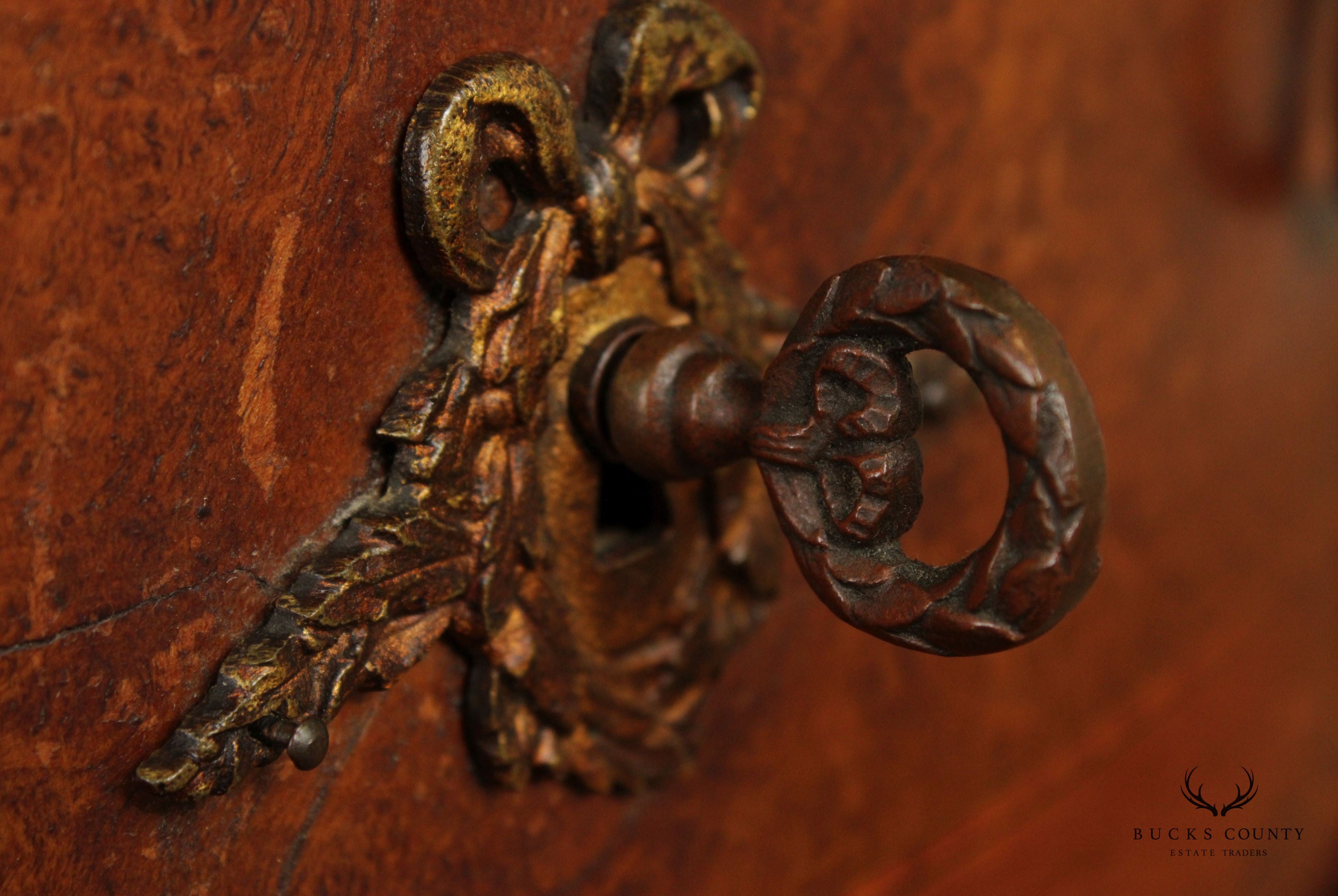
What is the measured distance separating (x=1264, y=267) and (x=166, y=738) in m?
0.99

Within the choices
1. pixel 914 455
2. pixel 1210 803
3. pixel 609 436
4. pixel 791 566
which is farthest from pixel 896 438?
pixel 1210 803

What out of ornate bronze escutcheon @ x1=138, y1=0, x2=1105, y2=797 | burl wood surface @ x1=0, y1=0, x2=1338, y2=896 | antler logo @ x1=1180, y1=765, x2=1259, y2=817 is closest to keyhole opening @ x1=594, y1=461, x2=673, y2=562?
ornate bronze escutcheon @ x1=138, y1=0, x2=1105, y2=797

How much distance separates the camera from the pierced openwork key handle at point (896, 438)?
36cm

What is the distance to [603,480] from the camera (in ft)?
1.81

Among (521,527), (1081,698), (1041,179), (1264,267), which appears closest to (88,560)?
(521,527)

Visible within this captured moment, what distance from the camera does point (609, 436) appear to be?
1.63 feet

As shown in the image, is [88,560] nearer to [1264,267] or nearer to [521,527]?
[521,527]

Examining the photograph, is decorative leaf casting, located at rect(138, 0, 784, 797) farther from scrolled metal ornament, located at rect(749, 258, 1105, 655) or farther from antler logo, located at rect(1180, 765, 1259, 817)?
antler logo, located at rect(1180, 765, 1259, 817)

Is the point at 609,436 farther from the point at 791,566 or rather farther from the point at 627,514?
the point at 791,566

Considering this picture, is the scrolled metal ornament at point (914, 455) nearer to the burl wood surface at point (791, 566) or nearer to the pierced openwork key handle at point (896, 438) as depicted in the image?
the pierced openwork key handle at point (896, 438)

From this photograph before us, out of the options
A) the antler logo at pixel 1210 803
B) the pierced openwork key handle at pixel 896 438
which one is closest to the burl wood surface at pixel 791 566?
the antler logo at pixel 1210 803

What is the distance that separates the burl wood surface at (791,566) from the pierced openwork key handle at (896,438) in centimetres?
12

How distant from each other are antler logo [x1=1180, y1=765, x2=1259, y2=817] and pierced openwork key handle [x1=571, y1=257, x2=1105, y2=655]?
610mm

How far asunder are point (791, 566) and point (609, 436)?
9.1 inches
